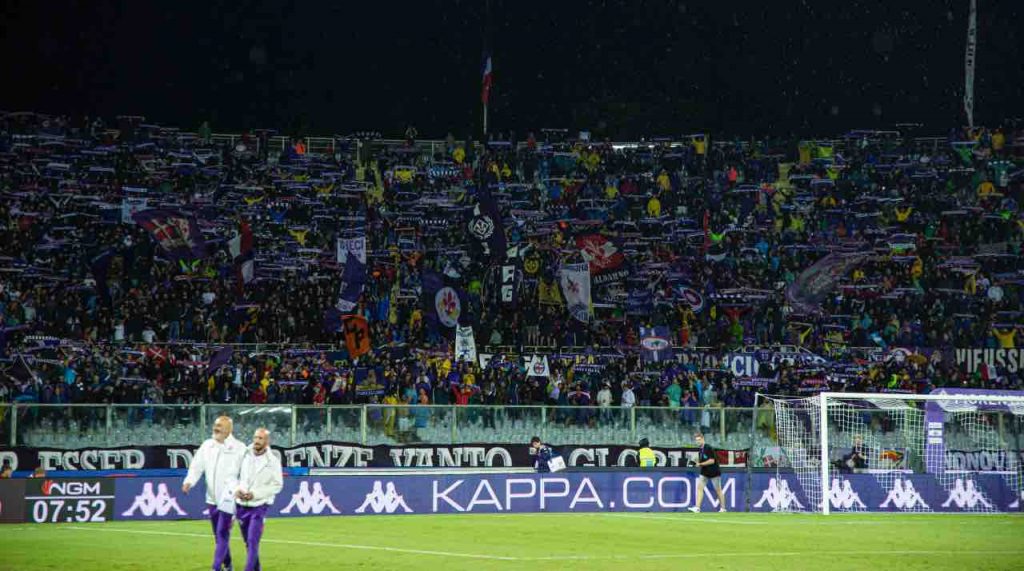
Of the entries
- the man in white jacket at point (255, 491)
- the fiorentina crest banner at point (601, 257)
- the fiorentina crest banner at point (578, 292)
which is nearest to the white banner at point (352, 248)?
the fiorentina crest banner at point (578, 292)

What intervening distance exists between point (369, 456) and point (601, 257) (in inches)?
530

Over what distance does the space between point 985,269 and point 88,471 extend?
31.2 m

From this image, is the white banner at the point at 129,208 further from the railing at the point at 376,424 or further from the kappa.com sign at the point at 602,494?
the kappa.com sign at the point at 602,494

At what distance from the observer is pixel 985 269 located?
151ft

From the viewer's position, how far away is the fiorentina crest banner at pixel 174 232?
40.7 metres

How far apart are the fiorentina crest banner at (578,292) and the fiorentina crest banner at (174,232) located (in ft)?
38.0

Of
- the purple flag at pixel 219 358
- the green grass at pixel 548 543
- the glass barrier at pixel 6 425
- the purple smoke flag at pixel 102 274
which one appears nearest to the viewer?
the green grass at pixel 548 543

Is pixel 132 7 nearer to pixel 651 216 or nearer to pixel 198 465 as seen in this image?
pixel 651 216

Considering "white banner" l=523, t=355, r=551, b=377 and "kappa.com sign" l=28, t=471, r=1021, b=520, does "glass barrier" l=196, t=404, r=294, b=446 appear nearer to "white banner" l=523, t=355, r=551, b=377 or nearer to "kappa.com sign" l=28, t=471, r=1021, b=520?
"kappa.com sign" l=28, t=471, r=1021, b=520

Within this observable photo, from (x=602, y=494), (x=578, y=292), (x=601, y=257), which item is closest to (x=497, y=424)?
(x=602, y=494)

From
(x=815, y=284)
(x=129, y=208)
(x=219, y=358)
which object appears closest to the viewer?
(x=219, y=358)

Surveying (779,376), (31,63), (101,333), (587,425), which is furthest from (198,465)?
(31,63)

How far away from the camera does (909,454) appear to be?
33094 millimetres

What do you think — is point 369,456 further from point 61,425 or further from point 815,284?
point 815,284
